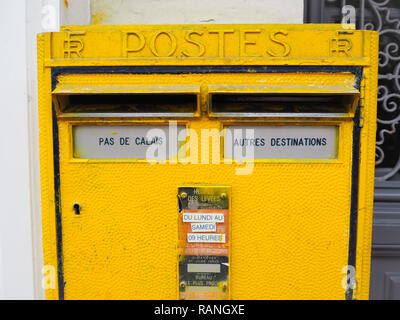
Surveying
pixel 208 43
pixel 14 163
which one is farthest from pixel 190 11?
pixel 14 163

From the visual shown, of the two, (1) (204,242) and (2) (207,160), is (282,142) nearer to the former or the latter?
(2) (207,160)

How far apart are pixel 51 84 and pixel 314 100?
1051mm

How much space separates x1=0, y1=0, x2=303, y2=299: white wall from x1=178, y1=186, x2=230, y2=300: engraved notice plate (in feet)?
3.73

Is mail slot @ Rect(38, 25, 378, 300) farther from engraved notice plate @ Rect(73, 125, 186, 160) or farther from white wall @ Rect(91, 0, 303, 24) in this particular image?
white wall @ Rect(91, 0, 303, 24)

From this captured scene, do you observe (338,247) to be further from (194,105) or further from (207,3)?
(207,3)

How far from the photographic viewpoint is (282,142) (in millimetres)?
1282

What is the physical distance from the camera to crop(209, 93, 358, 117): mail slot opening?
4.09ft

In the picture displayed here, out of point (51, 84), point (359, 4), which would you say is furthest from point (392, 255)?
point (51, 84)

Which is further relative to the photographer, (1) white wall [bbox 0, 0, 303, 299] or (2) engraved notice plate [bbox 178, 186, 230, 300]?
(1) white wall [bbox 0, 0, 303, 299]

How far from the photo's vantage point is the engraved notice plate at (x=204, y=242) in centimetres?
129

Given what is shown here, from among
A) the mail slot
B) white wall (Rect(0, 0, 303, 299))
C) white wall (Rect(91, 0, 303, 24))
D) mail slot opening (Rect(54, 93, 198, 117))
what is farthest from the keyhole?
white wall (Rect(91, 0, 303, 24))

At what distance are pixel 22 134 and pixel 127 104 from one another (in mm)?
977

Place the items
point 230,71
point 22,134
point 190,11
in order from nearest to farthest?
point 230,71, point 22,134, point 190,11

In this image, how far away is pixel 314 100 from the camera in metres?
1.30
